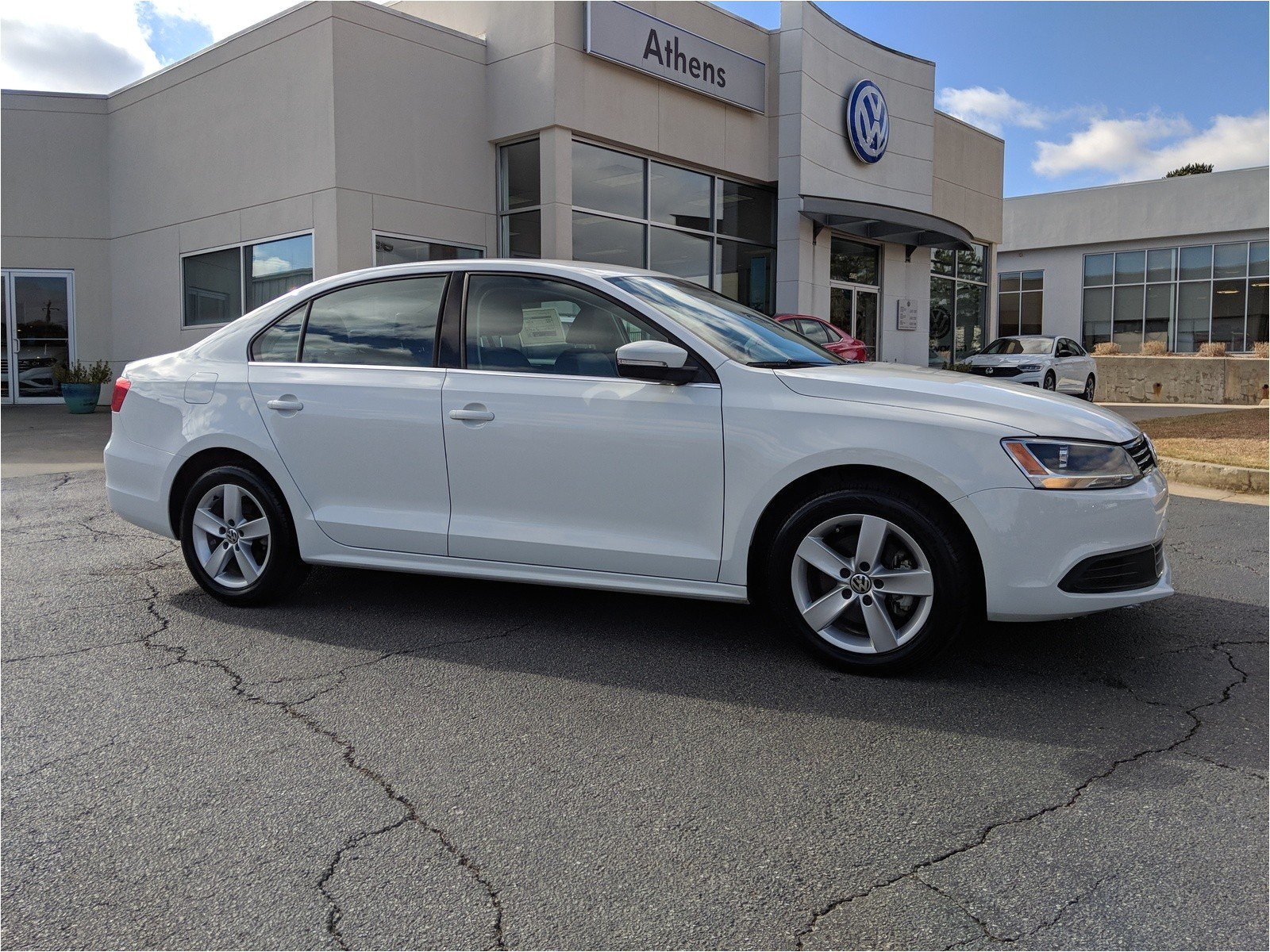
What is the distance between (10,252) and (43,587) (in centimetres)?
1775

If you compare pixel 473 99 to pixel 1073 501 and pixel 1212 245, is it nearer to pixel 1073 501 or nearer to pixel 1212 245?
pixel 1073 501

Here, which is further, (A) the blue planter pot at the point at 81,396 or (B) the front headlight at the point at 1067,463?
(A) the blue planter pot at the point at 81,396

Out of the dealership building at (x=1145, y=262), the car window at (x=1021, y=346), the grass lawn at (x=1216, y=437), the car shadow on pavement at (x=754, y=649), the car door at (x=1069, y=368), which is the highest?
the dealership building at (x=1145, y=262)

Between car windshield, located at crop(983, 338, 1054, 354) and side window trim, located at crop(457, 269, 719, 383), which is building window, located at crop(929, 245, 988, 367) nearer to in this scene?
car windshield, located at crop(983, 338, 1054, 354)

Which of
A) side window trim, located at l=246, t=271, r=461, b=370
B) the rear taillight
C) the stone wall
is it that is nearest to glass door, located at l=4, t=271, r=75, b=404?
the rear taillight

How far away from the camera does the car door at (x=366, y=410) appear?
4.60 metres

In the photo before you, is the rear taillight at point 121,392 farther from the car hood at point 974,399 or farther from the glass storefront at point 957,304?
the glass storefront at point 957,304

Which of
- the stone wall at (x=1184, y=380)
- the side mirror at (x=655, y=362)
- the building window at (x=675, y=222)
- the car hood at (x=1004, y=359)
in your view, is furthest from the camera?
the stone wall at (x=1184, y=380)

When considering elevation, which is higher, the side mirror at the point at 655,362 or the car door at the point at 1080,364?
the car door at the point at 1080,364

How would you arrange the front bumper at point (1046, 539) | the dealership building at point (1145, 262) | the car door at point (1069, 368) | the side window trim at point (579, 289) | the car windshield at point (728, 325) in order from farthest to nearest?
the dealership building at point (1145, 262)
the car door at point (1069, 368)
the car windshield at point (728, 325)
the side window trim at point (579, 289)
the front bumper at point (1046, 539)

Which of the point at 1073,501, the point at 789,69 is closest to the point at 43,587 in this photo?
the point at 1073,501

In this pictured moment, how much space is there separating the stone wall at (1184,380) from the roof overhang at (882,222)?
5.66 m

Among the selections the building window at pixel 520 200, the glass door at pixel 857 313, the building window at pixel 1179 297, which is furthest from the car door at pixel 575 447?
the building window at pixel 1179 297

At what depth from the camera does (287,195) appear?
49.7 feet
